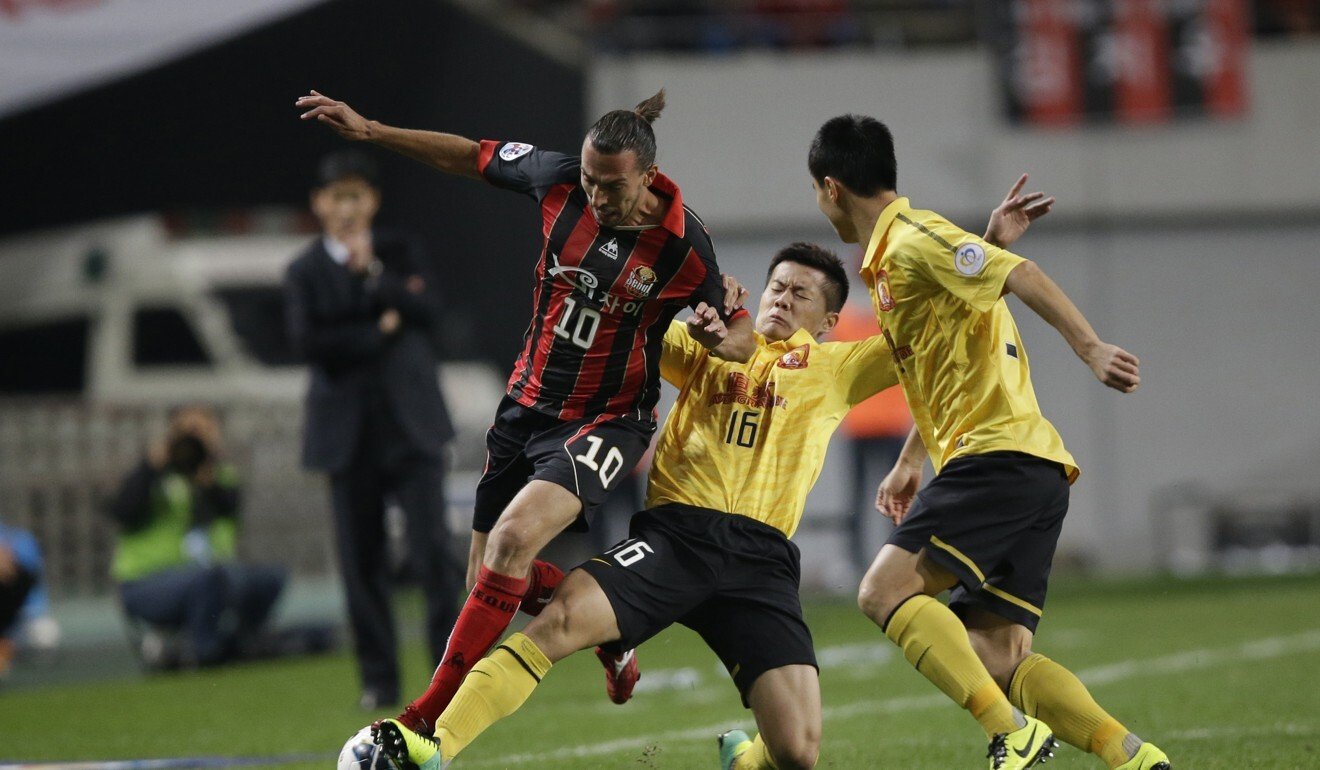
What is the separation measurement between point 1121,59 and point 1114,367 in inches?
613

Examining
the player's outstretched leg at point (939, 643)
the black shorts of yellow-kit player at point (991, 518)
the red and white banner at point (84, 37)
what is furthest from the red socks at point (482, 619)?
the red and white banner at point (84, 37)

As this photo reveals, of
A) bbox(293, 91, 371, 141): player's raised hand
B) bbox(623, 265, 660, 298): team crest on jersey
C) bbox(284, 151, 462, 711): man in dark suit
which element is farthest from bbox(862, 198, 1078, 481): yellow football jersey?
bbox(284, 151, 462, 711): man in dark suit

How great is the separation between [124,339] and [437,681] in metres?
11.8

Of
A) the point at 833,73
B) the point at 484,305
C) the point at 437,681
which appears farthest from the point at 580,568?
the point at 833,73

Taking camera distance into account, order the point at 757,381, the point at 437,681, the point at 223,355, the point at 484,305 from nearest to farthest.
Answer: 1. the point at 437,681
2. the point at 757,381
3. the point at 223,355
4. the point at 484,305

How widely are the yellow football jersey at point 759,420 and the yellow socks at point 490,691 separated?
71 centimetres

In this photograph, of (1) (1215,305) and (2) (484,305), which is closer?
(2) (484,305)

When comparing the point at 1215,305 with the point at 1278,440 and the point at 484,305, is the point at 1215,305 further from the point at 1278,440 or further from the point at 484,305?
the point at 484,305

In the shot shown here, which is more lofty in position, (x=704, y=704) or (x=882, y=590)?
(x=882, y=590)

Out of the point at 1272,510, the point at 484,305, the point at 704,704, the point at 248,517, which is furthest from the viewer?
the point at 1272,510

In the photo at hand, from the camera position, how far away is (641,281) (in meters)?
5.30

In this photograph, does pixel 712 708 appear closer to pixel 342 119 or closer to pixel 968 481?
pixel 968 481

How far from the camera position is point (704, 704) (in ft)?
26.2

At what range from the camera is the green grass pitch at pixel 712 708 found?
19.8ft
